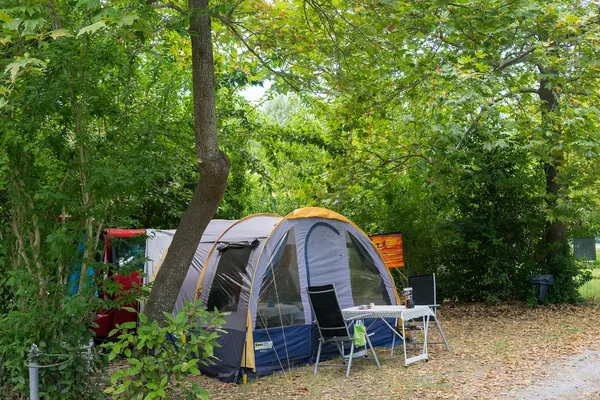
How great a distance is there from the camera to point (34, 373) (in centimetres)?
434

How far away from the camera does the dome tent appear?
663 cm

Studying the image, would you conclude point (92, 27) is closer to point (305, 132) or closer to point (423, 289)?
point (305, 132)

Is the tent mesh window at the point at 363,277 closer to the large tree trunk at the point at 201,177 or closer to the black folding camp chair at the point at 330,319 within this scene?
the black folding camp chair at the point at 330,319

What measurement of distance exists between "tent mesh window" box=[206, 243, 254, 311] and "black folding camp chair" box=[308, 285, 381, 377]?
0.80 metres

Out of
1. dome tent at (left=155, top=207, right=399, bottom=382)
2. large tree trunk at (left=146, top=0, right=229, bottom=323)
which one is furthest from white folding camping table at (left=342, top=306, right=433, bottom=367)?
large tree trunk at (left=146, top=0, right=229, bottom=323)

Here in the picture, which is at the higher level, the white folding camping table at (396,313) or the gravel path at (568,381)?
the white folding camping table at (396,313)

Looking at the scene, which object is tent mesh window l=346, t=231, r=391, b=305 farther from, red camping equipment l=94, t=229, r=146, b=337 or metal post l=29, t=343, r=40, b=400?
metal post l=29, t=343, r=40, b=400

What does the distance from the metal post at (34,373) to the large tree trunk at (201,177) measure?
89 cm

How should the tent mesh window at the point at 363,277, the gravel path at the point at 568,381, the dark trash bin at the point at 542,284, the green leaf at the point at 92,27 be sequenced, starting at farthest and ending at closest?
the dark trash bin at the point at 542,284 → the tent mesh window at the point at 363,277 → the gravel path at the point at 568,381 → the green leaf at the point at 92,27

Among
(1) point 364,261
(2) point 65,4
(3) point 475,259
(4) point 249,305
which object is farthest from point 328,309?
(3) point 475,259

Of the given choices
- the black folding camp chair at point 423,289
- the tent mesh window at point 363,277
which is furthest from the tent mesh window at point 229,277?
the black folding camp chair at point 423,289


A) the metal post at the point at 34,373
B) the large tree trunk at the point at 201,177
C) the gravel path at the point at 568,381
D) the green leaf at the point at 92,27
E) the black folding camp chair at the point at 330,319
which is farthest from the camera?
the black folding camp chair at the point at 330,319

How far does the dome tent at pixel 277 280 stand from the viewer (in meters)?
6.63

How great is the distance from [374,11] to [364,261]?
323cm
